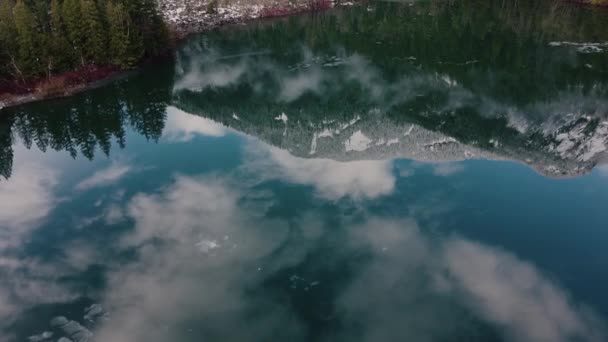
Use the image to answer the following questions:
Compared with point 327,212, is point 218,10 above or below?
above

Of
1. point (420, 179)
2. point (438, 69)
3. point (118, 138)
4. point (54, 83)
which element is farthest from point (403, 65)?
point (54, 83)

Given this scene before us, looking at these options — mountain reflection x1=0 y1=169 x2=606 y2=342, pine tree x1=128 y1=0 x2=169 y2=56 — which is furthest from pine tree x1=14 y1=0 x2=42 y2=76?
mountain reflection x1=0 y1=169 x2=606 y2=342

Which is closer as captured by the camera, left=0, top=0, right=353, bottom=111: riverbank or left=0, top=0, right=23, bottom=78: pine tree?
left=0, top=0, right=23, bottom=78: pine tree

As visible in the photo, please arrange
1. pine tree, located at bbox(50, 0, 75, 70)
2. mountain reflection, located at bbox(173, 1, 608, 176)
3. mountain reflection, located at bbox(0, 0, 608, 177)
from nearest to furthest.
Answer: mountain reflection, located at bbox(173, 1, 608, 176)
mountain reflection, located at bbox(0, 0, 608, 177)
pine tree, located at bbox(50, 0, 75, 70)

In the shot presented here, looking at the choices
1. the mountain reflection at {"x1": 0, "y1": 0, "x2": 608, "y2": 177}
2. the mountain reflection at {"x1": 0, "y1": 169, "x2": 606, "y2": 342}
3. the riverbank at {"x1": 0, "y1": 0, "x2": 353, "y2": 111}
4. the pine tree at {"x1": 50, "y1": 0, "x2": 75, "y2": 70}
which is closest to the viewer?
the mountain reflection at {"x1": 0, "y1": 169, "x2": 606, "y2": 342}

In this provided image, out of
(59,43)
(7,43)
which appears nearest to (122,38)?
(59,43)

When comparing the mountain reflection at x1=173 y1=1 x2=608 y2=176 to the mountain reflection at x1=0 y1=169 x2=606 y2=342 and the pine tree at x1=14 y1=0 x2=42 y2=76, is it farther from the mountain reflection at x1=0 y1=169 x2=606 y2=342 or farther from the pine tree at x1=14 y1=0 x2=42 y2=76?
the pine tree at x1=14 y1=0 x2=42 y2=76

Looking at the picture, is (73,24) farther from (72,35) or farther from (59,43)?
(59,43)
